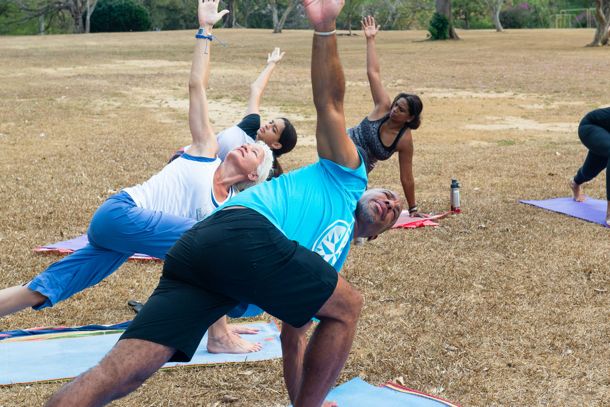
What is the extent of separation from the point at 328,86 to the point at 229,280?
35.0 inches

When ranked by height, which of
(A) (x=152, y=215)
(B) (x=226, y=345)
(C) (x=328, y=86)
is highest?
(C) (x=328, y=86)

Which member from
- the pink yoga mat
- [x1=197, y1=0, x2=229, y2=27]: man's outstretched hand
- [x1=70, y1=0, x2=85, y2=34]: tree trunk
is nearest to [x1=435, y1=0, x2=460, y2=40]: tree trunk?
[x1=70, y1=0, x2=85, y2=34]: tree trunk

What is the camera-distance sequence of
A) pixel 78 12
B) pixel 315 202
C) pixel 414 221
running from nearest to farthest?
pixel 315 202 < pixel 414 221 < pixel 78 12

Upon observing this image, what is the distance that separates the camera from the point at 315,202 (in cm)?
337

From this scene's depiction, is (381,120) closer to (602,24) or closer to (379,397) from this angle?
(379,397)

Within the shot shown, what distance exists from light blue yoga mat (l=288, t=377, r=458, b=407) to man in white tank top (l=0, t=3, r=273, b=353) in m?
1.16

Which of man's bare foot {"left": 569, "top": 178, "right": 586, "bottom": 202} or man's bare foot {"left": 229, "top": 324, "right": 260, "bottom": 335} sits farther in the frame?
man's bare foot {"left": 569, "top": 178, "right": 586, "bottom": 202}

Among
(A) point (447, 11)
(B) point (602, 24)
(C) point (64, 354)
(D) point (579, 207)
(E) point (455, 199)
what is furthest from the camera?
(A) point (447, 11)

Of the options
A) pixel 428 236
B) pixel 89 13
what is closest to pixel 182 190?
pixel 428 236

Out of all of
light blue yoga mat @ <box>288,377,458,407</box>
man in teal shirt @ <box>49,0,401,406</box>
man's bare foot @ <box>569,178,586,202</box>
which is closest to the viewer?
man in teal shirt @ <box>49,0,401,406</box>

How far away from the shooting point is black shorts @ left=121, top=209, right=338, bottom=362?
3172 millimetres

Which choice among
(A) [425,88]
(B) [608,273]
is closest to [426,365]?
(B) [608,273]

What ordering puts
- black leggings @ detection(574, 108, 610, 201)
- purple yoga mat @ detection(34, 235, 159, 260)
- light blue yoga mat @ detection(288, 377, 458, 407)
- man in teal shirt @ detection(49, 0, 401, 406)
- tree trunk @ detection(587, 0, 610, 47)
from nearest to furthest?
man in teal shirt @ detection(49, 0, 401, 406) < light blue yoga mat @ detection(288, 377, 458, 407) < purple yoga mat @ detection(34, 235, 159, 260) < black leggings @ detection(574, 108, 610, 201) < tree trunk @ detection(587, 0, 610, 47)

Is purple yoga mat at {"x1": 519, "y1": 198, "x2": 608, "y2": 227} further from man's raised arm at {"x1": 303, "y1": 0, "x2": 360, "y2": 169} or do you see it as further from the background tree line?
the background tree line
